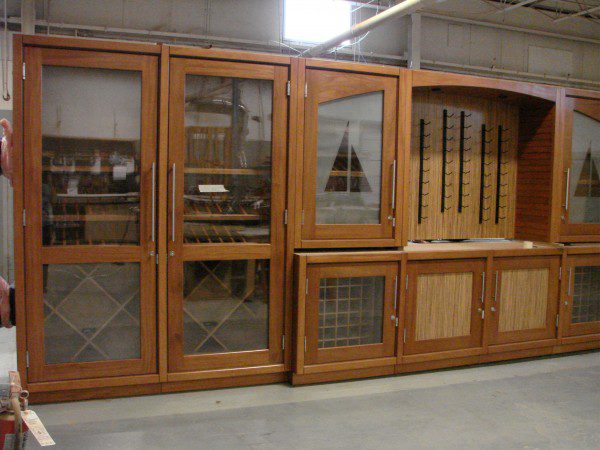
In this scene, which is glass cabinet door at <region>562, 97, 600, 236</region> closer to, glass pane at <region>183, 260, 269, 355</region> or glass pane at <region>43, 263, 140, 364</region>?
glass pane at <region>183, 260, 269, 355</region>

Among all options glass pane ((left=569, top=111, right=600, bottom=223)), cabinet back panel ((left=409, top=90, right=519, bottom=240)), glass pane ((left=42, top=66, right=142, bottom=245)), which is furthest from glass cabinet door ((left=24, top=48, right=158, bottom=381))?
glass pane ((left=569, top=111, right=600, bottom=223))

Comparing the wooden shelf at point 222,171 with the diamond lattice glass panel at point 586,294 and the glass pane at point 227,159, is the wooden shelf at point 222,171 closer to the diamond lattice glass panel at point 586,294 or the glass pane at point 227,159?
the glass pane at point 227,159

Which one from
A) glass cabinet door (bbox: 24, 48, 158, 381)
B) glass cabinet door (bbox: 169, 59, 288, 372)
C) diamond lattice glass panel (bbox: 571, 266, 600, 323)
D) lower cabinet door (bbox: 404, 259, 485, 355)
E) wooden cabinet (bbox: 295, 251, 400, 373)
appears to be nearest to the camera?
glass cabinet door (bbox: 24, 48, 158, 381)

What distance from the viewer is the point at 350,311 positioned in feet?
11.4

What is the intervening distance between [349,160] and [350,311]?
3.22ft

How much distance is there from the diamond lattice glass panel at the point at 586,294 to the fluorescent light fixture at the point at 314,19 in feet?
12.0

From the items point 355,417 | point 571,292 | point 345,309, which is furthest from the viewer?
point 571,292

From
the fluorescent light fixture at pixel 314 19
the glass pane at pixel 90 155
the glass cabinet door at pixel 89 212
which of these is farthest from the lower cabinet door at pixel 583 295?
the fluorescent light fixture at pixel 314 19

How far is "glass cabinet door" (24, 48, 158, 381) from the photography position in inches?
115

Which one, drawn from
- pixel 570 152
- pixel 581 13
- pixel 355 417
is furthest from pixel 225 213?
pixel 581 13

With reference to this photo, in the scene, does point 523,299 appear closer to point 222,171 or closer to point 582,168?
point 582,168

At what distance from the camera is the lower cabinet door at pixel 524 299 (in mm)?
3834

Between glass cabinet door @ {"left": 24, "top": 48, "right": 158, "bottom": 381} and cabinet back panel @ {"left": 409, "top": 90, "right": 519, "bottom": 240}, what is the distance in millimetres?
2047

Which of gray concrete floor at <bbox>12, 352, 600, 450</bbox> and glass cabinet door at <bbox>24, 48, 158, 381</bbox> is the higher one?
glass cabinet door at <bbox>24, 48, 158, 381</bbox>
